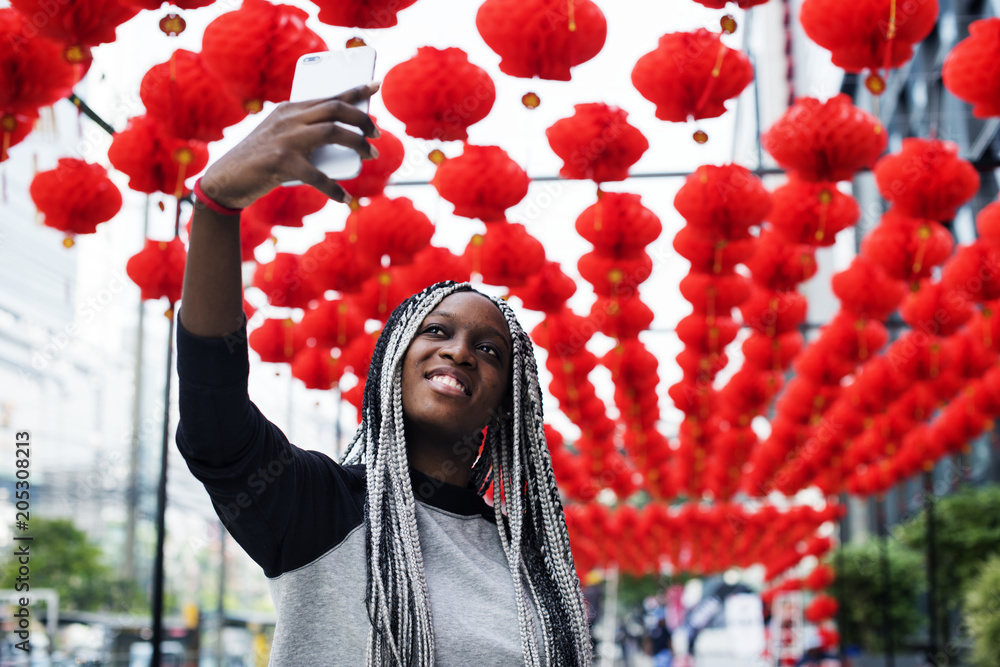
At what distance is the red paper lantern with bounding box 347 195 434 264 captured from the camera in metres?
4.23

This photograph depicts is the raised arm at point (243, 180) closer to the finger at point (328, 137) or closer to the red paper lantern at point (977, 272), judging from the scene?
the finger at point (328, 137)

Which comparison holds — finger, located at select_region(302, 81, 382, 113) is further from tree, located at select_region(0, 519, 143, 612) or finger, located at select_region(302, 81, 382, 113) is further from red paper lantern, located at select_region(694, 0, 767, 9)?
tree, located at select_region(0, 519, 143, 612)

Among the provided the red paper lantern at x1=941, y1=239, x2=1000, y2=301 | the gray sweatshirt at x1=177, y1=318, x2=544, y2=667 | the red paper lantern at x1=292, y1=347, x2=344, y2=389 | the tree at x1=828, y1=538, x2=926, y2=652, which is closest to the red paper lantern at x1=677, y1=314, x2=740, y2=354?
the red paper lantern at x1=941, y1=239, x2=1000, y2=301

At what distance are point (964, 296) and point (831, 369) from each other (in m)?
1.68

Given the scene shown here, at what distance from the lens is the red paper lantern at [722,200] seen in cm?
419

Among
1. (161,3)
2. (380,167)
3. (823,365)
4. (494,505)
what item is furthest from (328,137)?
(823,365)

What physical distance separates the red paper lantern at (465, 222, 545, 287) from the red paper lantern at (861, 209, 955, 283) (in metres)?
1.79

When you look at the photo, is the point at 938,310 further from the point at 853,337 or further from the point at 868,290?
the point at 853,337

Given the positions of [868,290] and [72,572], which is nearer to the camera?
[868,290]

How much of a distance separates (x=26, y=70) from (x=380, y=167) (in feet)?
4.71

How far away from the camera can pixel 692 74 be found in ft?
11.4

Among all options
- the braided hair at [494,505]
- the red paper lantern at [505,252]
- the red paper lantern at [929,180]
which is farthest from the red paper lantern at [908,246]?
the braided hair at [494,505]

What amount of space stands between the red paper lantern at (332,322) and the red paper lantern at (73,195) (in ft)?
5.67

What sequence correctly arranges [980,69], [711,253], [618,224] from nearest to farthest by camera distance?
[980,69], [618,224], [711,253]
